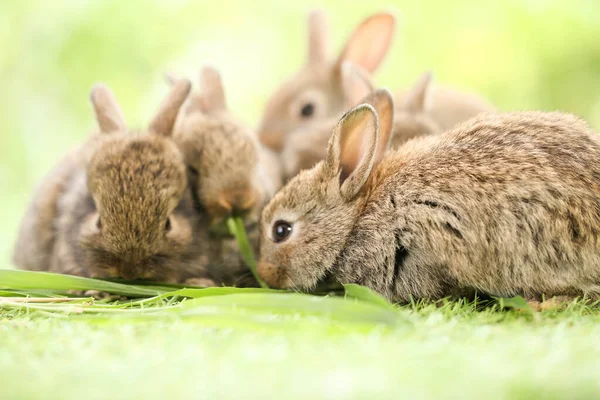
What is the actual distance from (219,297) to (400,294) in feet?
2.07

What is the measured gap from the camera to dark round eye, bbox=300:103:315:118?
433 cm

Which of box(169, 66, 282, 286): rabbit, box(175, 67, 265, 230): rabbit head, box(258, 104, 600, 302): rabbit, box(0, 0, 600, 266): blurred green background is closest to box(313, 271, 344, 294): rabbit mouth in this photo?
box(258, 104, 600, 302): rabbit

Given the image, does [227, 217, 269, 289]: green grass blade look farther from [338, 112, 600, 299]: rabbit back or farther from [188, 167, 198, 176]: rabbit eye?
[338, 112, 600, 299]: rabbit back

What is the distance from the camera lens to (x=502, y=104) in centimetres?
568

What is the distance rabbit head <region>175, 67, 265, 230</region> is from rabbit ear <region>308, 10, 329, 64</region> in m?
1.82

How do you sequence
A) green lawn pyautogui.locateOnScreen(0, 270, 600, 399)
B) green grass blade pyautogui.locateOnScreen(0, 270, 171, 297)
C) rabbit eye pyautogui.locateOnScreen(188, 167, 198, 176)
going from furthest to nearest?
1. rabbit eye pyautogui.locateOnScreen(188, 167, 198, 176)
2. green grass blade pyautogui.locateOnScreen(0, 270, 171, 297)
3. green lawn pyautogui.locateOnScreen(0, 270, 600, 399)

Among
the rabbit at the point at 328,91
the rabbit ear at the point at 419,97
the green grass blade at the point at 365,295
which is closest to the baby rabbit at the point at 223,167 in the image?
the green grass blade at the point at 365,295

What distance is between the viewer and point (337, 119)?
327 centimetres

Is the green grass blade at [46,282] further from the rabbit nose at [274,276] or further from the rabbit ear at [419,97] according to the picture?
the rabbit ear at [419,97]

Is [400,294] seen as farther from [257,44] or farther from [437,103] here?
[257,44]

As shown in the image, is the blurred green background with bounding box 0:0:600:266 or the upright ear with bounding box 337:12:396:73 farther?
the blurred green background with bounding box 0:0:600:266

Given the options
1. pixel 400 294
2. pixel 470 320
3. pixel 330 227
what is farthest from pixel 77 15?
pixel 470 320

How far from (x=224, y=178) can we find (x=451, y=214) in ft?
3.20

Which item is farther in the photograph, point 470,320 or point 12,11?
point 12,11
